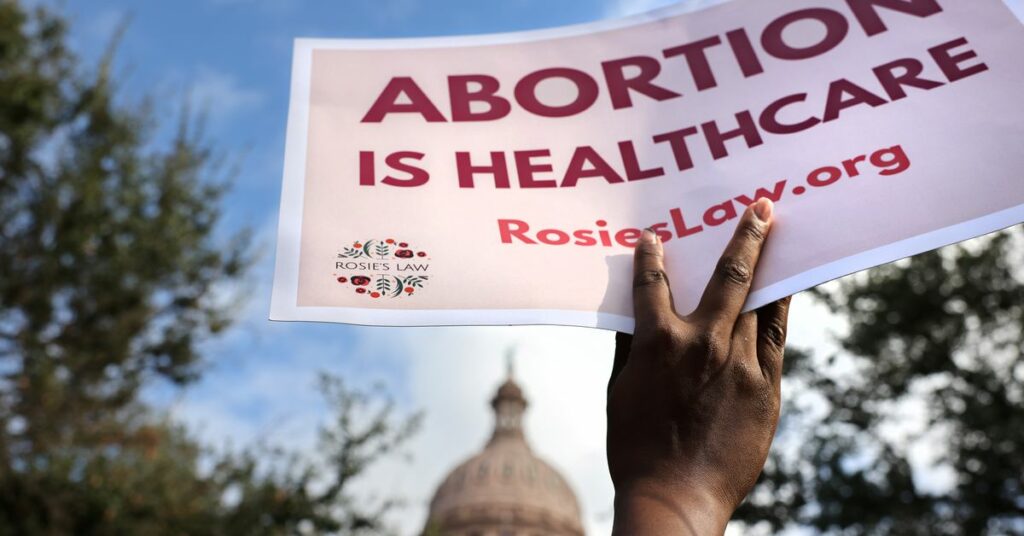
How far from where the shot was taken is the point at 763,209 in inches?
78.3

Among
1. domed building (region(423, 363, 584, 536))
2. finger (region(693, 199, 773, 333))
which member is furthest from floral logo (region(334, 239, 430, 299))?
domed building (region(423, 363, 584, 536))

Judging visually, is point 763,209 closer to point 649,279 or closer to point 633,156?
point 649,279

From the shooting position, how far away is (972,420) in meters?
14.6

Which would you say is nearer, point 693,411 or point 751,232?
point 693,411

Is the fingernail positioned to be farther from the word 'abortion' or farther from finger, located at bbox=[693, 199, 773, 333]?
the word 'abortion'

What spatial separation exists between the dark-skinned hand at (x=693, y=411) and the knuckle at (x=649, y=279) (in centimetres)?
5

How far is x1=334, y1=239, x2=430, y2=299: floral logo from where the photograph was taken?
2082 mm

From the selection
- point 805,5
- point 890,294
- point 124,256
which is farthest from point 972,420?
point 805,5

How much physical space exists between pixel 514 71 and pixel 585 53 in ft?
0.60

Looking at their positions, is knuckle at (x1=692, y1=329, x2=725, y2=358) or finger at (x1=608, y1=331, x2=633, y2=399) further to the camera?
finger at (x1=608, y1=331, x2=633, y2=399)

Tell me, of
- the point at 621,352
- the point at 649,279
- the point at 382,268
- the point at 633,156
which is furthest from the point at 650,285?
the point at 382,268

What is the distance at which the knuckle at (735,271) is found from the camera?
72.1 inches

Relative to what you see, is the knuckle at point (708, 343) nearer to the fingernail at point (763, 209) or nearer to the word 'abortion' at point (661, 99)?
the fingernail at point (763, 209)

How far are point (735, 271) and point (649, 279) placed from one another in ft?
0.55
